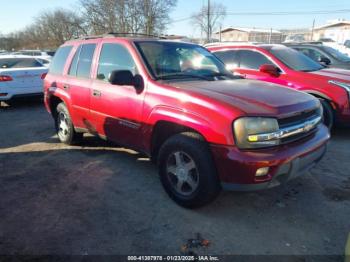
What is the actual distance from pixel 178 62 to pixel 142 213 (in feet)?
6.37

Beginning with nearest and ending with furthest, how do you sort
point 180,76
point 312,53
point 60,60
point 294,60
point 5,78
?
point 180,76 < point 60,60 < point 294,60 < point 5,78 < point 312,53

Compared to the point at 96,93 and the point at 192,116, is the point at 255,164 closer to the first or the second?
the point at 192,116

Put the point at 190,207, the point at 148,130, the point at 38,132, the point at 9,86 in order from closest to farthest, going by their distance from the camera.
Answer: the point at 190,207, the point at 148,130, the point at 38,132, the point at 9,86

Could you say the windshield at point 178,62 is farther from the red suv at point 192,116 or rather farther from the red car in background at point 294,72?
the red car in background at point 294,72

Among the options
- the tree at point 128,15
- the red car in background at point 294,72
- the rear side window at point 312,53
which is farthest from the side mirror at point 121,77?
the tree at point 128,15

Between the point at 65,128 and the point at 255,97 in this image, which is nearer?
the point at 255,97

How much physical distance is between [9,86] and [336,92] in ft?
26.4

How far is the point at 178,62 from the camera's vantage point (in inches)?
157

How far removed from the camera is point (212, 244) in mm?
2779

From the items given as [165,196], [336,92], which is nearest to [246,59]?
[336,92]

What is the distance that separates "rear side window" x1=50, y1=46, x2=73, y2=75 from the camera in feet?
17.1

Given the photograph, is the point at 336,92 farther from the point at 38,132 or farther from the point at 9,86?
the point at 9,86

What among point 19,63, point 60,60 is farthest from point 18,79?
point 60,60

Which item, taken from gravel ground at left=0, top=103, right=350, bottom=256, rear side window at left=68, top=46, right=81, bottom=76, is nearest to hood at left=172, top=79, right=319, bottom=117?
gravel ground at left=0, top=103, right=350, bottom=256
